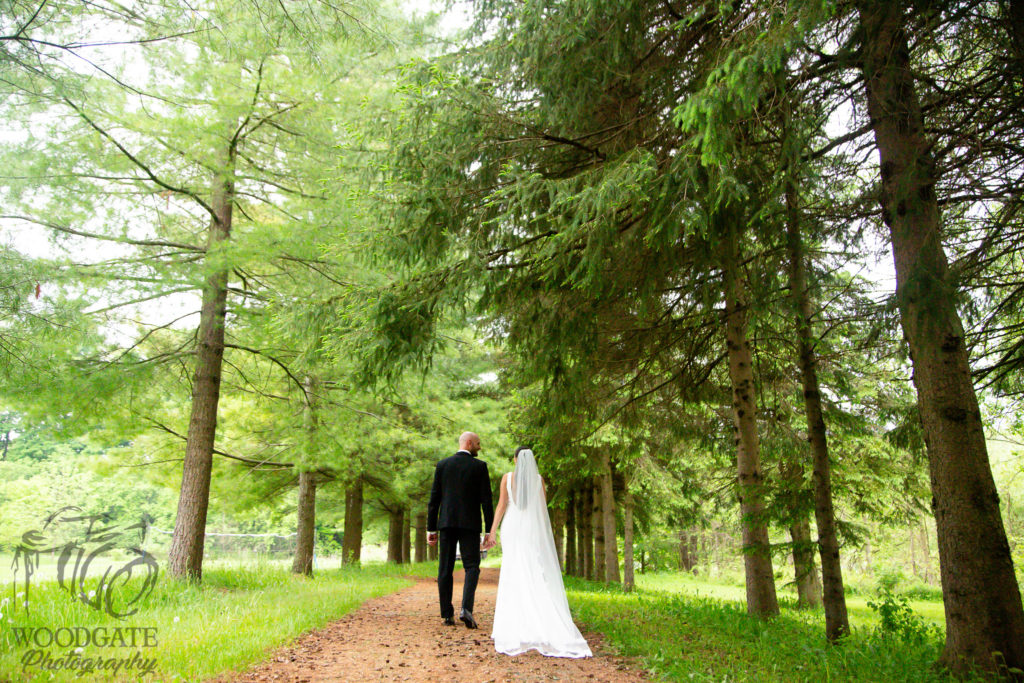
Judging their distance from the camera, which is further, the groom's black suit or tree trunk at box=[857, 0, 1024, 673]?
the groom's black suit

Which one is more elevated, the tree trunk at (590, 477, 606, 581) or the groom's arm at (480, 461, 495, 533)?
the groom's arm at (480, 461, 495, 533)

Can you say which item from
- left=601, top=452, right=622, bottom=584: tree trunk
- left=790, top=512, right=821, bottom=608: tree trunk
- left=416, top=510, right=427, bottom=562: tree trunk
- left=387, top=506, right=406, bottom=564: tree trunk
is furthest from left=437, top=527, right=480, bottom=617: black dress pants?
left=416, top=510, right=427, bottom=562: tree trunk

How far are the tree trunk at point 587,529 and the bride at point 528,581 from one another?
47.2 feet

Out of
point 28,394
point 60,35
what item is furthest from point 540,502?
point 28,394

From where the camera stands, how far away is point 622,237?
5.66m

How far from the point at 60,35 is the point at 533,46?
407 cm

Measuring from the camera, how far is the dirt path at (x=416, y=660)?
14.4 ft

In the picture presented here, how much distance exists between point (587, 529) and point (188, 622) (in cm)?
1808

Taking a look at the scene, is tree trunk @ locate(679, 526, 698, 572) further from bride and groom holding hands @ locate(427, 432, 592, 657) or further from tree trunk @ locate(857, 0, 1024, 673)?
tree trunk @ locate(857, 0, 1024, 673)

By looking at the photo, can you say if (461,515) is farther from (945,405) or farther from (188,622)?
(945,405)

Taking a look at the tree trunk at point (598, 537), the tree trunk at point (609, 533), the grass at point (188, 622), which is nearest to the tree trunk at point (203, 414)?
the grass at point (188, 622)

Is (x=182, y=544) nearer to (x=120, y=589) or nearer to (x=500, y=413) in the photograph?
(x=120, y=589)

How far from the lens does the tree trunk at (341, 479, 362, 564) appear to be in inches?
712

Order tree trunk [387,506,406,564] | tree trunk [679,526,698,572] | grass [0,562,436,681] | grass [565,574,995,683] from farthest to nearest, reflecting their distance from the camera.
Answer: tree trunk [679,526,698,572], tree trunk [387,506,406,564], grass [565,574,995,683], grass [0,562,436,681]
